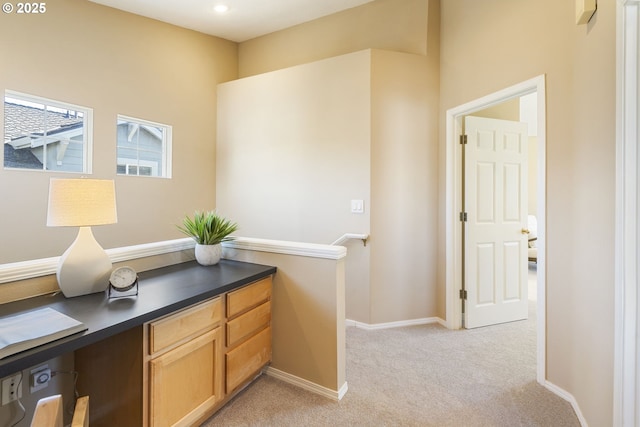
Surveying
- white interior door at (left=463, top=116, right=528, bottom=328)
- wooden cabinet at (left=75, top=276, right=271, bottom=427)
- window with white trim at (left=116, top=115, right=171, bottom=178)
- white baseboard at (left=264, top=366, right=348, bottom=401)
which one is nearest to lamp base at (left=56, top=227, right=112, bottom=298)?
wooden cabinet at (left=75, top=276, right=271, bottom=427)

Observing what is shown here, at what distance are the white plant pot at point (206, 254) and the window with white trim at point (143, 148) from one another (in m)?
2.15

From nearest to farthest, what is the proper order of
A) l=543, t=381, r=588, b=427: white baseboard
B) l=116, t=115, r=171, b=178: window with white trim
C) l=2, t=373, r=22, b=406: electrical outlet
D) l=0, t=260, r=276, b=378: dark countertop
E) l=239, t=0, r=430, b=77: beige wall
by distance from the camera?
l=0, t=260, r=276, b=378: dark countertop → l=2, t=373, r=22, b=406: electrical outlet → l=543, t=381, r=588, b=427: white baseboard → l=239, t=0, r=430, b=77: beige wall → l=116, t=115, r=171, b=178: window with white trim

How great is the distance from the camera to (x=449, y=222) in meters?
3.02

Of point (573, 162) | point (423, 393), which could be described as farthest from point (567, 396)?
point (573, 162)

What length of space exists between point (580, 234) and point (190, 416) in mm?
2341

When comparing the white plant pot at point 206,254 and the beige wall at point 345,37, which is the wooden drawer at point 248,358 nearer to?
the white plant pot at point 206,254

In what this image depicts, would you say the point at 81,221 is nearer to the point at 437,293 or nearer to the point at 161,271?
the point at 161,271

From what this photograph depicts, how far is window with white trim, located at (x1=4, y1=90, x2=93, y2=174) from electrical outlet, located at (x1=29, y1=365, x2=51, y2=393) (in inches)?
92.6

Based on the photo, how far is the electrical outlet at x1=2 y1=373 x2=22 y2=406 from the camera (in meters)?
1.30

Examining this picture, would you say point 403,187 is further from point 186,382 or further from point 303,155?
point 186,382

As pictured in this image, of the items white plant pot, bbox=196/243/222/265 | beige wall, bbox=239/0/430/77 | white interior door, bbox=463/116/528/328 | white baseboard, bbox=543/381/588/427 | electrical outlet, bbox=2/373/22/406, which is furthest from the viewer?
beige wall, bbox=239/0/430/77

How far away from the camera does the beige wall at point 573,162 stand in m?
1.54

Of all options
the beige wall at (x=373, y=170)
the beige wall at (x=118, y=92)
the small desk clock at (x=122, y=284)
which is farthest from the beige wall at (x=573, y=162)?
the beige wall at (x=118, y=92)

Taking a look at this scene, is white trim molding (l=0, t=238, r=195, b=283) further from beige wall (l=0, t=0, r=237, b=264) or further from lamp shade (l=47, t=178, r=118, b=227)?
beige wall (l=0, t=0, r=237, b=264)
